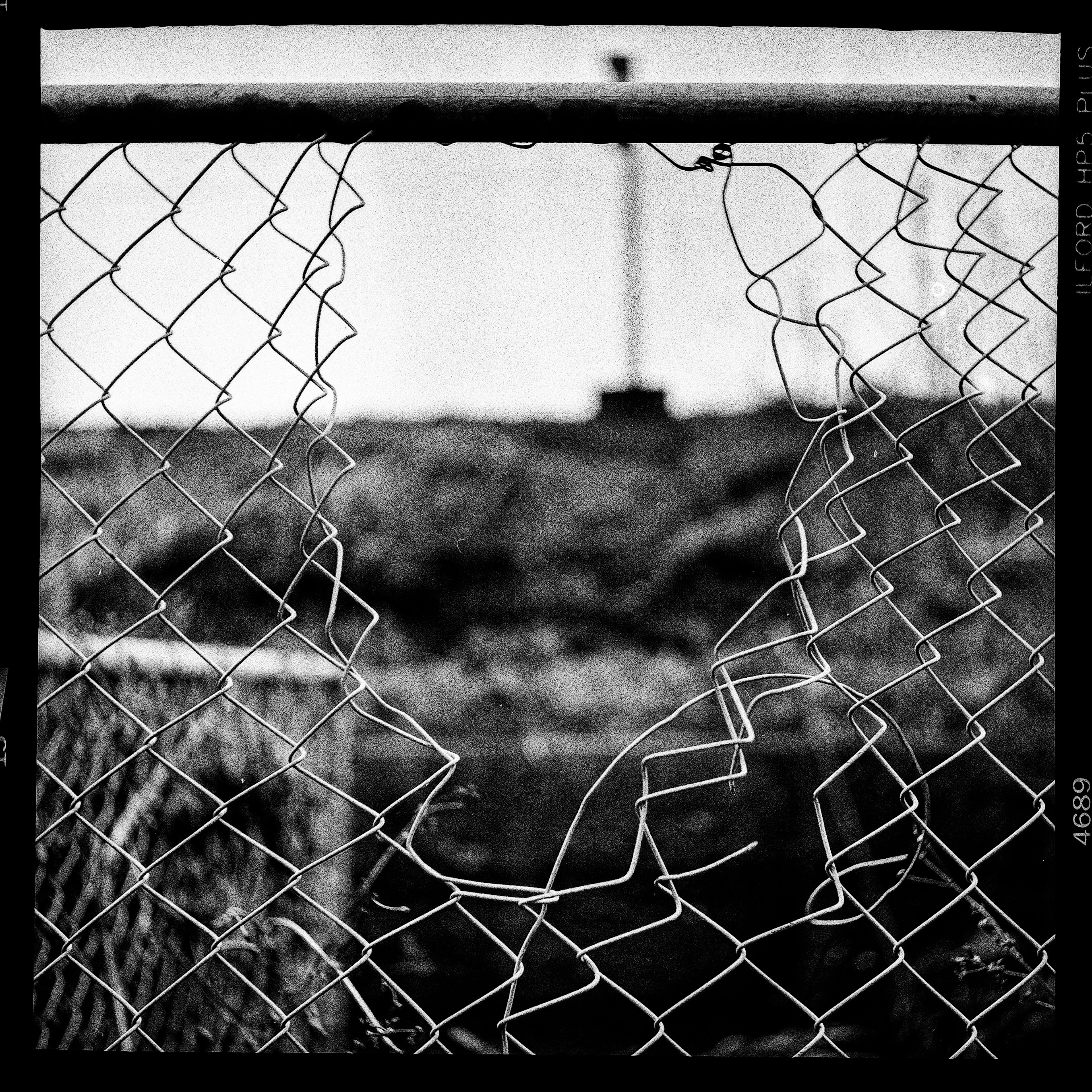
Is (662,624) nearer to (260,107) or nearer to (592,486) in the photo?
(592,486)

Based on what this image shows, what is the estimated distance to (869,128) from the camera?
47 centimetres

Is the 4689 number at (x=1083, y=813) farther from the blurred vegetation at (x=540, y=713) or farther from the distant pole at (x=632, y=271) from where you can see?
the distant pole at (x=632, y=271)

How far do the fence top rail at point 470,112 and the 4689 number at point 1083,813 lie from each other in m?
0.34

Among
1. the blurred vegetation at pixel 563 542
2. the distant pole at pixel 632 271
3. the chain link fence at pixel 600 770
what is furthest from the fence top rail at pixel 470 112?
the blurred vegetation at pixel 563 542

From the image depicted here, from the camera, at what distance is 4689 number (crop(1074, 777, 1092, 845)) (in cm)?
39

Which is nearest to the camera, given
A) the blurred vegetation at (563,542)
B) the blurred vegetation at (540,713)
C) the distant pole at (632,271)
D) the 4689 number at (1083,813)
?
the 4689 number at (1083,813)

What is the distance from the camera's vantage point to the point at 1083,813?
39cm

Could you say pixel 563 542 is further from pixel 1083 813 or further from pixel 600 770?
pixel 1083 813

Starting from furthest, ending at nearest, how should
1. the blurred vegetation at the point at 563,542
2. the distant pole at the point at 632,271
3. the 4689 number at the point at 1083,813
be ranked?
the blurred vegetation at the point at 563,542 → the distant pole at the point at 632,271 → the 4689 number at the point at 1083,813

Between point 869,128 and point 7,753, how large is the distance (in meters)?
0.51

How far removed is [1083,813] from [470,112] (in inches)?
17.1

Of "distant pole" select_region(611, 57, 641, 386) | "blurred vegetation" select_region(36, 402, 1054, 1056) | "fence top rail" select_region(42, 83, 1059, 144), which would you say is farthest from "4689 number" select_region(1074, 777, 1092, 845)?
"distant pole" select_region(611, 57, 641, 386)

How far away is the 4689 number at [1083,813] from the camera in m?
0.39

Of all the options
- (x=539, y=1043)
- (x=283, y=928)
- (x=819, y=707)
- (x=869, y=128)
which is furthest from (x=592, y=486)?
(x=869, y=128)
